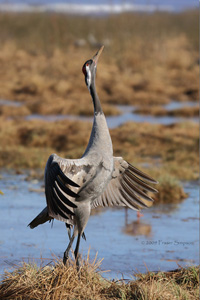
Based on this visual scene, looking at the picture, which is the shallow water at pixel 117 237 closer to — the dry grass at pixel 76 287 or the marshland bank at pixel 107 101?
the marshland bank at pixel 107 101

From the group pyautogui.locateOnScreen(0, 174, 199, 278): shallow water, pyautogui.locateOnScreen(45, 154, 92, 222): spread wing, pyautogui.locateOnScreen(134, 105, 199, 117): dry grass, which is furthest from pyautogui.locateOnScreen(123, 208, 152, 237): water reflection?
pyautogui.locateOnScreen(134, 105, 199, 117): dry grass

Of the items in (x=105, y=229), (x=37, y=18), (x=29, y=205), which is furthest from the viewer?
(x=37, y=18)

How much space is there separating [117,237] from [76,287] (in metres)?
2.22

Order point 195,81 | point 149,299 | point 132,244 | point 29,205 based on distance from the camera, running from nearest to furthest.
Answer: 1. point 149,299
2. point 132,244
3. point 29,205
4. point 195,81

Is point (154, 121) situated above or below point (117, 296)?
above

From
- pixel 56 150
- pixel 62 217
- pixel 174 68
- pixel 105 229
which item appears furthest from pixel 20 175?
pixel 174 68

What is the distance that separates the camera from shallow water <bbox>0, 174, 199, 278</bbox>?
6.08m

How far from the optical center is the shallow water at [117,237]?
19.9 ft

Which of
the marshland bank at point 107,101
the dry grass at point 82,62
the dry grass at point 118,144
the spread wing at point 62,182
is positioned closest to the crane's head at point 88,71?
the spread wing at point 62,182

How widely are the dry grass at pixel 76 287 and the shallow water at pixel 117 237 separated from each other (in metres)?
0.62

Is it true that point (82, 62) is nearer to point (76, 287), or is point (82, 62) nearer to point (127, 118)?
point (127, 118)

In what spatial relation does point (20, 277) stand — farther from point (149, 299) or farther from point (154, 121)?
point (154, 121)

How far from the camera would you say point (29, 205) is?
8.17 m

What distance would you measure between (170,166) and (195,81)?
12812 mm
